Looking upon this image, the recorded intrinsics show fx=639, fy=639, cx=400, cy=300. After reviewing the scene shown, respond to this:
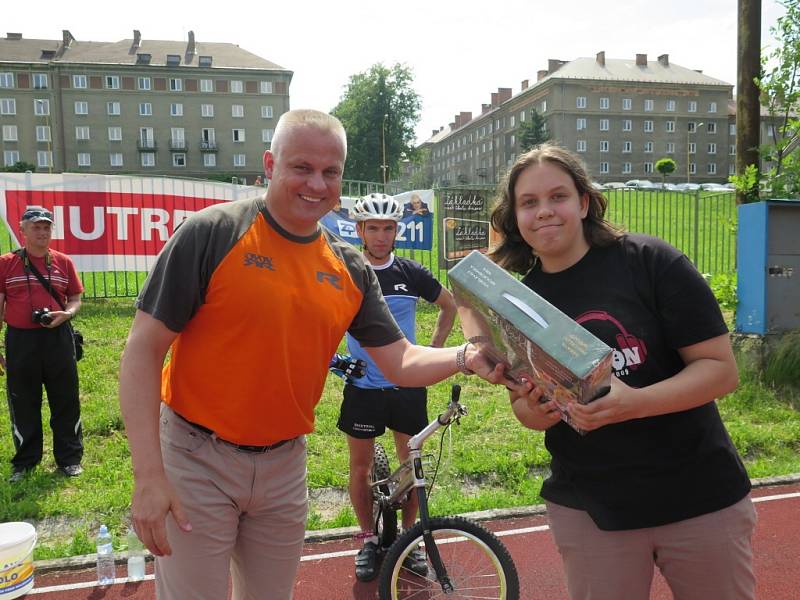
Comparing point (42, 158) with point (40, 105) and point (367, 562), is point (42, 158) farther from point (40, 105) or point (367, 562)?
point (367, 562)

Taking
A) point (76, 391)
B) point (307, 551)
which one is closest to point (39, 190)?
point (76, 391)

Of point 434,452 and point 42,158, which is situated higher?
point 42,158

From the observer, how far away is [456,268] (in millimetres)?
1892

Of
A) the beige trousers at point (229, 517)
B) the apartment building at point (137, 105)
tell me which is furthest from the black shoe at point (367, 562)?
the apartment building at point (137, 105)

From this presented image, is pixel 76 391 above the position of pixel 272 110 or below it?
below

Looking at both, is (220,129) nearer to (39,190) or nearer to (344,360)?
(39,190)

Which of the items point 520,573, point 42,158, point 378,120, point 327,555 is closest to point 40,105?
point 42,158

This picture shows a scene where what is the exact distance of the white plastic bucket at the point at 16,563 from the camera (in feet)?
13.0

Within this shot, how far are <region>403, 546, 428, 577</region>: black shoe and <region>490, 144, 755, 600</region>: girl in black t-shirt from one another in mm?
1571

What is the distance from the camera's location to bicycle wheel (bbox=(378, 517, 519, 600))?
346 centimetres

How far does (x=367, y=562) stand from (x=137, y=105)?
77632mm

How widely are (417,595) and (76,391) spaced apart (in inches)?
162

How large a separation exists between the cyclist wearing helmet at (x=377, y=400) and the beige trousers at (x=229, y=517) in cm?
187

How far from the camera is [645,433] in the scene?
2.02 m
